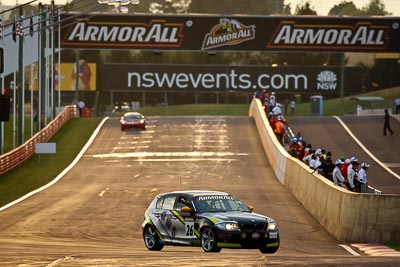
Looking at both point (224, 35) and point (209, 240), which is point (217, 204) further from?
point (224, 35)

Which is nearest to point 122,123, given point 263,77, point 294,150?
point 294,150

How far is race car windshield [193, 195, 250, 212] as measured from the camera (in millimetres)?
24984

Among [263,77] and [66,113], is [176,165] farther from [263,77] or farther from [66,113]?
[263,77]

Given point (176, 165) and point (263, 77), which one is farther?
point (263, 77)

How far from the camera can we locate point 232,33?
3632 inches

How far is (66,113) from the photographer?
81.7 meters

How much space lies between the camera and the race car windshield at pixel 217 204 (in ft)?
82.0

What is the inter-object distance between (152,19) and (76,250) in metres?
69.6

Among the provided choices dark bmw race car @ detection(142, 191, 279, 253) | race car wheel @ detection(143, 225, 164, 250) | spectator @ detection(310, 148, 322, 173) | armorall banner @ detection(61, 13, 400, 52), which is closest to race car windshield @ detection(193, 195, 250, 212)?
dark bmw race car @ detection(142, 191, 279, 253)

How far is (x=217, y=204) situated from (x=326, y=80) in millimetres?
98919

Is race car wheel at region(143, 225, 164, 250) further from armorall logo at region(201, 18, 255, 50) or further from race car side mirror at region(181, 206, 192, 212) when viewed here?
armorall logo at region(201, 18, 255, 50)

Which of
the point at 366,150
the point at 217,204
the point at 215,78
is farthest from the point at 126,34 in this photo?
the point at 217,204

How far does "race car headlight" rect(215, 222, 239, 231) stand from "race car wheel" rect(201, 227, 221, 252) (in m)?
0.20

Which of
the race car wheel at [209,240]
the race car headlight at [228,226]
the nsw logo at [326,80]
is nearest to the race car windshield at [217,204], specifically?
the race car wheel at [209,240]
